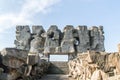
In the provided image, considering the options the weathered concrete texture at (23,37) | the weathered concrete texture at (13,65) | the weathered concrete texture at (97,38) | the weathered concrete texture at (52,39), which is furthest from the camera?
the weathered concrete texture at (23,37)

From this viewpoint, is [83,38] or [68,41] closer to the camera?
[68,41]

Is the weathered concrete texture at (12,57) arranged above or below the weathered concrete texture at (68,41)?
below

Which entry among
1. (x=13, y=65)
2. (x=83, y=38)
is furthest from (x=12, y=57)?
(x=83, y=38)

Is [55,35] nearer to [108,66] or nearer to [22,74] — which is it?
[22,74]

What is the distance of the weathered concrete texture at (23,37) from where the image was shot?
90.0 ft

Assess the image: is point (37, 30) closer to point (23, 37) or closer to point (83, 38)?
point (23, 37)

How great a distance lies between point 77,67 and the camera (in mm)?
15992

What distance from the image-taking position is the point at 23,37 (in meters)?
27.6

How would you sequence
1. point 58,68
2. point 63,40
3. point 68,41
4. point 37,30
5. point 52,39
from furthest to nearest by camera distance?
1. point 37,30
2. point 52,39
3. point 63,40
4. point 68,41
5. point 58,68

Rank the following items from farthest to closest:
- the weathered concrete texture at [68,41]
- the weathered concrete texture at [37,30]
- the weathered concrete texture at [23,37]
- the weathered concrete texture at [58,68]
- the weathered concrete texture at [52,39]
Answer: the weathered concrete texture at [23,37]
the weathered concrete texture at [37,30]
the weathered concrete texture at [52,39]
the weathered concrete texture at [68,41]
the weathered concrete texture at [58,68]

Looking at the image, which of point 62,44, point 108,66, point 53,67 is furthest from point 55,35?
point 108,66

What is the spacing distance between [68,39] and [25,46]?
13.1ft

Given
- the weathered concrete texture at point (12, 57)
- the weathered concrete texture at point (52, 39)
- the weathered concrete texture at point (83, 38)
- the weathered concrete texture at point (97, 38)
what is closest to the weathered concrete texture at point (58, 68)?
the weathered concrete texture at point (52, 39)

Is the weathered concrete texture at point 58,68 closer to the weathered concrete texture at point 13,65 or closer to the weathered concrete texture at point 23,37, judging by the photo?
the weathered concrete texture at point 23,37
